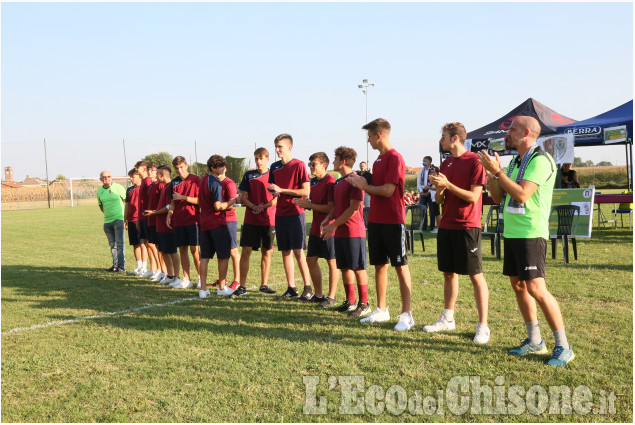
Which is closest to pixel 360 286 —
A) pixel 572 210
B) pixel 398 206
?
pixel 398 206

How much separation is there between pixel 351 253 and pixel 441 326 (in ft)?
4.22

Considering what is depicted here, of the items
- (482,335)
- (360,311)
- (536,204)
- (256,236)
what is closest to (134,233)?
(256,236)

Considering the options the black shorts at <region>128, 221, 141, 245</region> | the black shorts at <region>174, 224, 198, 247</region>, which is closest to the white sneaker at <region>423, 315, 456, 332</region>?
the black shorts at <region>174, 224, 198, 247</region>

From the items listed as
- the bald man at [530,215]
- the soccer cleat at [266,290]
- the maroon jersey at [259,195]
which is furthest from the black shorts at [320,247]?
the bald man at [530,215]

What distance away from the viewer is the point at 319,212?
6.47 metres

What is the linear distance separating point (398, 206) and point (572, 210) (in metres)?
5.66

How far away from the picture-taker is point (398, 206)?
5199 millimetres

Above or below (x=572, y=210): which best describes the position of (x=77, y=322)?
below

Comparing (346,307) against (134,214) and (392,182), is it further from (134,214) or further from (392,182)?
(134,214)

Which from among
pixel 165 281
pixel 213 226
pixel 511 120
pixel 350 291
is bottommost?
pixel 165 281

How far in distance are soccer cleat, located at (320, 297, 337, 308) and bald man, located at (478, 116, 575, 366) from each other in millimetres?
2595

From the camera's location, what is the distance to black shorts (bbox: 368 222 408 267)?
5188 millimetres

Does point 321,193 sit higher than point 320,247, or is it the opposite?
point 321,193

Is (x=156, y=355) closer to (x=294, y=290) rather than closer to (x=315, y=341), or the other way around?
(x=315, y=341)
